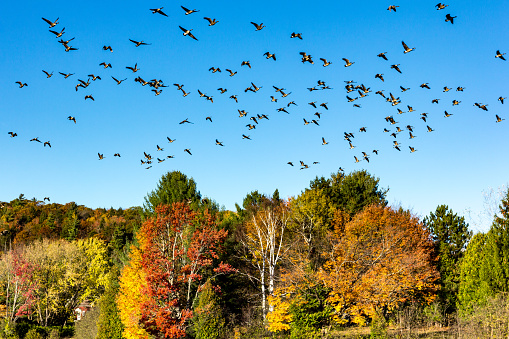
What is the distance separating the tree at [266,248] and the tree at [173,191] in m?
5.78

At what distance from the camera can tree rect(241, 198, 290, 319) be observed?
2592 centimetres

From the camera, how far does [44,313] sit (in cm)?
3912

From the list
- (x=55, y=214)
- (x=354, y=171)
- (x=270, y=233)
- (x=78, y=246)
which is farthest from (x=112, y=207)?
A: (x=270, y=233)

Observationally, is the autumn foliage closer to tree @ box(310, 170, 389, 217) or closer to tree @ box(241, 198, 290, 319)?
tree @ box(241, 198, 290, 319)

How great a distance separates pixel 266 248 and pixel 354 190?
1616 centimetres

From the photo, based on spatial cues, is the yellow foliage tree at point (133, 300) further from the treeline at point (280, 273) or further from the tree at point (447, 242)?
the tree at point (447, 242)

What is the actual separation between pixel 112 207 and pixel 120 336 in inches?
2918

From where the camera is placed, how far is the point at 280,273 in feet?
94.2

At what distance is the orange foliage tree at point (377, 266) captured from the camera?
22.5 metres

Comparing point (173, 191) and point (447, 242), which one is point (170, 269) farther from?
point (447, 242)

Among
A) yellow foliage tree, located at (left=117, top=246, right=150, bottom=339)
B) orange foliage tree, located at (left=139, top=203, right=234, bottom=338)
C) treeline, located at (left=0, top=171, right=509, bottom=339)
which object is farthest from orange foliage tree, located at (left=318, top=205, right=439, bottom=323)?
yellow foliage tree, located at (left=117, top=246, right=150, bottom=339)

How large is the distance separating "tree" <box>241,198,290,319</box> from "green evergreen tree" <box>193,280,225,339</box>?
4336mm

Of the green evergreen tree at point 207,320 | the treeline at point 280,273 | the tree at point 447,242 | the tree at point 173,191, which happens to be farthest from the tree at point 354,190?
the green evergreen tree at point 207,320

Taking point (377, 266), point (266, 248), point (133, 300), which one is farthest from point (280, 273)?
point (133, 300)
